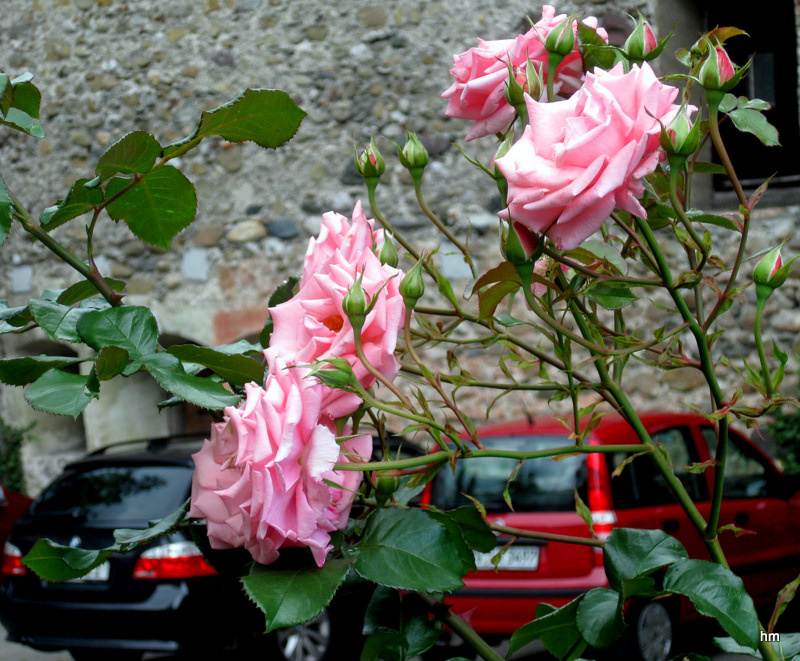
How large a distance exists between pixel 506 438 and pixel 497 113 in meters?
4.18

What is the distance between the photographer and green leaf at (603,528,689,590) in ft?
2.65

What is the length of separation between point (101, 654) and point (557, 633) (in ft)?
15.4

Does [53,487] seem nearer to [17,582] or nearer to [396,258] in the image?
[17,582]

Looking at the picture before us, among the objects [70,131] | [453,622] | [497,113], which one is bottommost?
[70,131]

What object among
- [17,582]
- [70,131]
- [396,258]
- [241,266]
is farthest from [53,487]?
[396,258]

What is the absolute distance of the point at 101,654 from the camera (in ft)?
16.4

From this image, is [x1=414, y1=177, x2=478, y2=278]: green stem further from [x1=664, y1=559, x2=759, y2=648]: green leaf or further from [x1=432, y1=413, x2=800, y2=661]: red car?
[x1=432, y1=413, x2=800, y2=661]: red car

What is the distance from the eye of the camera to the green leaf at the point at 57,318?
82 centimetres

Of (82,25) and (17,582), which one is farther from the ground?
(82,25)

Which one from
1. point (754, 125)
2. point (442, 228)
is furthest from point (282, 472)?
point (754, 125)

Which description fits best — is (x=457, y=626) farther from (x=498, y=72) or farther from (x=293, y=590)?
(x=498, y=72)

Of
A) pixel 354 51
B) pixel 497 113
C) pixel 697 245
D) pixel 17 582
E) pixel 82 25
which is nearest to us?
pixel 697 245

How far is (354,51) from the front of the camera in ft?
24.5

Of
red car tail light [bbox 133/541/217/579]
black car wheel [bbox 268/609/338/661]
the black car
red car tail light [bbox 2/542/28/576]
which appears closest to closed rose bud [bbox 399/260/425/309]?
the black car
